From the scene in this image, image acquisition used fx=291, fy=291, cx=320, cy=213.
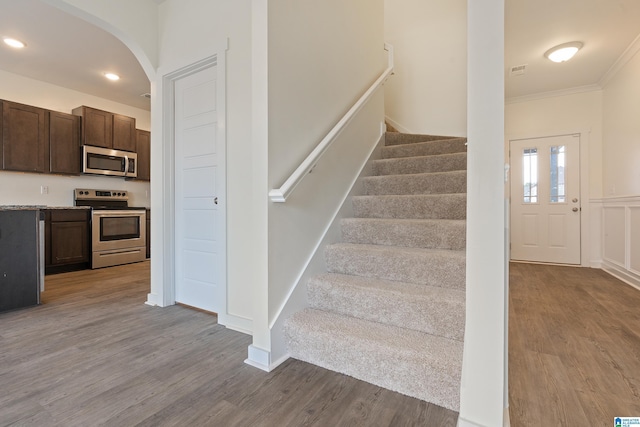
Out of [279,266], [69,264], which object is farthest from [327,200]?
[69,264]

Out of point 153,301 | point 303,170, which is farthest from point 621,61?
point 153,301

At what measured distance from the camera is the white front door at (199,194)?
234 centimetres

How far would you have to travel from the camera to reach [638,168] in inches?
130

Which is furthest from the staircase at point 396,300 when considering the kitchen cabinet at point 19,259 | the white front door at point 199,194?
the kitchen cabinet at point 19,259

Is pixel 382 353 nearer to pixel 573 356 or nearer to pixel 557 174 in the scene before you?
pixel 573 356

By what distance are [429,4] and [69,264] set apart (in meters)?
6.36

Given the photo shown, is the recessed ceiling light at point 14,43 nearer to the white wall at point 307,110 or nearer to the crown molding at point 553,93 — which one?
the white wall at point 307,110

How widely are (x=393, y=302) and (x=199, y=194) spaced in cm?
189

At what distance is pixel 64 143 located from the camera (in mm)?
4324

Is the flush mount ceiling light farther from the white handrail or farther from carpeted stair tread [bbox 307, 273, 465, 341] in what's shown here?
carpeted stair tread [bbox 307, 273, 465, 341]

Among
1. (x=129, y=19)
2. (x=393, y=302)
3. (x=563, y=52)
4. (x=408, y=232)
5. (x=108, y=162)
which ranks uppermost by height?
(x=563, y=52)

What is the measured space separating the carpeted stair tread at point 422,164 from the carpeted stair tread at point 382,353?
5.47 ft

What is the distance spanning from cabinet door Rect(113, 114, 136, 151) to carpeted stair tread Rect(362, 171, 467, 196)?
449 cm

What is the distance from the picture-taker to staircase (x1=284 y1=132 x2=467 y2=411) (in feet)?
4.55
